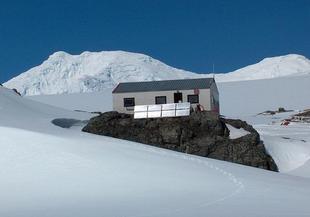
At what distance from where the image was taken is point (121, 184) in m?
12.8

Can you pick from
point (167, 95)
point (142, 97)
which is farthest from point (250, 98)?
point (142, 97)

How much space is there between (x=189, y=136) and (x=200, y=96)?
20.7 feet

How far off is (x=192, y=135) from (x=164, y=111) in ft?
9.10

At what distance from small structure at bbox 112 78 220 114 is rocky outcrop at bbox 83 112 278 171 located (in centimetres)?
456

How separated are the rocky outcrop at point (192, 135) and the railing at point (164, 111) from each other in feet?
2.22

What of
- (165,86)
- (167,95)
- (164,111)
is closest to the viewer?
(164,111)

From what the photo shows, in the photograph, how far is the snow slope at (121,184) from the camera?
9.41 metres

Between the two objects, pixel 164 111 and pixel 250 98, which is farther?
pixel 250 98

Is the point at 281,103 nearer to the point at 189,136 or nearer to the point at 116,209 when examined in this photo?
the point at 189,136

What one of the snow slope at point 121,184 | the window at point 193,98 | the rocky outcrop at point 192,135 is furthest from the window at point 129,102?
the snow slope at point 121,184

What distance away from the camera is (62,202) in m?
10.5

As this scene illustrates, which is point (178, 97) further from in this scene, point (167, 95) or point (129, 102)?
point (129, 102)

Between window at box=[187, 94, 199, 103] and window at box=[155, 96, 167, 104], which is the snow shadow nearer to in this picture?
window at box=[155, 96, 167, 104]

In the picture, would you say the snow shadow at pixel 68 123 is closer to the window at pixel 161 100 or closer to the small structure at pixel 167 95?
the small structure at pixel 167 95
